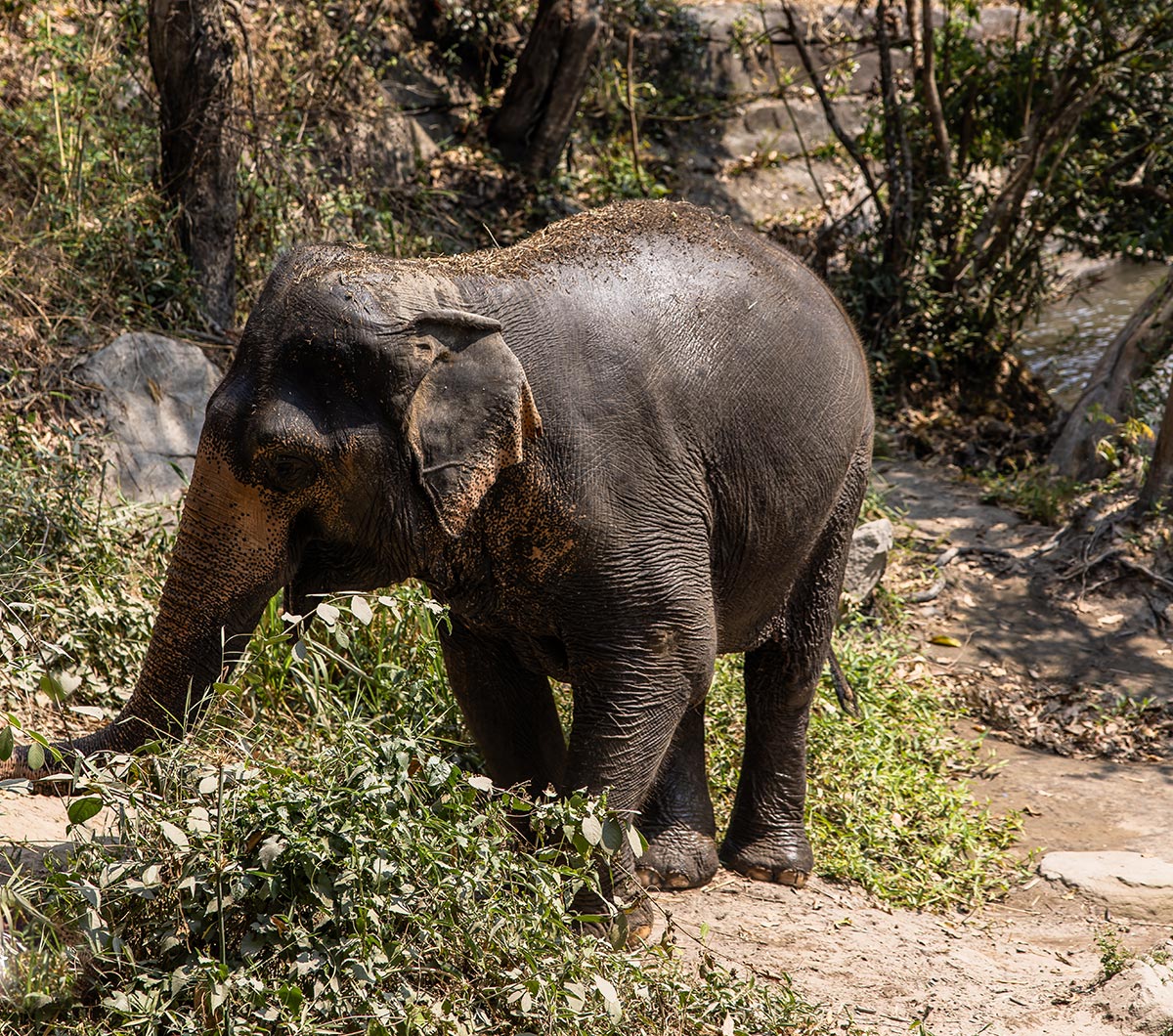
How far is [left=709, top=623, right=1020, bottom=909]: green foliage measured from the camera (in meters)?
4.98

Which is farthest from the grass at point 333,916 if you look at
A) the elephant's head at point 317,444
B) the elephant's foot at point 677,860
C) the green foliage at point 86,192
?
the green foliage at point 86,192

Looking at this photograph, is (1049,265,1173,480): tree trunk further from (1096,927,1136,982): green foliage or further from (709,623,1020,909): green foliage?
(1096,927,1136,982): green foliage

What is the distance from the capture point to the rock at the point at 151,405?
6.21 metres

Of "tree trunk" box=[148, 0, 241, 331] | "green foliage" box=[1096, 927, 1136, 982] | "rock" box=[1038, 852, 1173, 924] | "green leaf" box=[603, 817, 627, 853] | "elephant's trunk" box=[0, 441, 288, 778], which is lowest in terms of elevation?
"rock" box=[1038, 852, 1173, 924]

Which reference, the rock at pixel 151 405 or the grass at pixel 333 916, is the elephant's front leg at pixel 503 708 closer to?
the grass at pixel 333 916

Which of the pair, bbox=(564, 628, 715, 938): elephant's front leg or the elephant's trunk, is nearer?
the elephant's trunk

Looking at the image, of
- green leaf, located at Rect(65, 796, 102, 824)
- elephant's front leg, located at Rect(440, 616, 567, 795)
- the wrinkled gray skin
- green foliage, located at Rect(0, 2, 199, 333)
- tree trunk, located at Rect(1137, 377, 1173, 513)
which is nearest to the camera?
green leaf, located at Rect(65, 796, 102, 824)

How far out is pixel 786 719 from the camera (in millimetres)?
4816

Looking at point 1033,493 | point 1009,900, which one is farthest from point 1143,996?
point 1033,493

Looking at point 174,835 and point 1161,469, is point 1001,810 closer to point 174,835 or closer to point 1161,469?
point 1161,469

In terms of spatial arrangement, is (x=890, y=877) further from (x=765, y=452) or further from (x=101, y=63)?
(x=101, y=63)

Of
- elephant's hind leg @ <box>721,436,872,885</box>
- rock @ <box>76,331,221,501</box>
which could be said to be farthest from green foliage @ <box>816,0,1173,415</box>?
elephant's hind leg @ <box>721,436,872,885</box>

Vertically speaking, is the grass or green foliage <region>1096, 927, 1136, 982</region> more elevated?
→ the grass

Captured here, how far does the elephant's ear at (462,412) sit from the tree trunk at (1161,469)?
4.94m
